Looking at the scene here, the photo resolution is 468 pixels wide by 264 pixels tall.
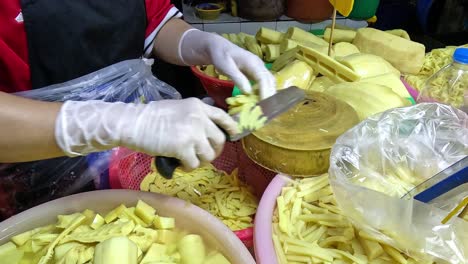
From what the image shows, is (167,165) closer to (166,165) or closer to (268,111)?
(166,165)

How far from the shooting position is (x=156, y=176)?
984mm

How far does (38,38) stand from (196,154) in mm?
428

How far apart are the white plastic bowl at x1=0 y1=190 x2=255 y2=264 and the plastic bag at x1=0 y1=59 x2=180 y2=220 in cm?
11

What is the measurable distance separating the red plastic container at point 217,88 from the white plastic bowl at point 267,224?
0.49 meters

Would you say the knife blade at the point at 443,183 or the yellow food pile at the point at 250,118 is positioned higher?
the yellow food pile at the point at 250,118

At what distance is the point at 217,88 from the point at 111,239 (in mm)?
749

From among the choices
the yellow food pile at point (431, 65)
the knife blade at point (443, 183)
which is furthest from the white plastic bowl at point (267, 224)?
the yellow food pile at point (431, 65)

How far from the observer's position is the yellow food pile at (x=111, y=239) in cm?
67

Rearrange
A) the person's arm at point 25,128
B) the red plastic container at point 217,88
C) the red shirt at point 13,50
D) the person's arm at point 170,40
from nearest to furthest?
the person's arm at point 25,128
the red shirt at point 13,50
the person's arm at point 170,40
the red plastic container at point 217,88

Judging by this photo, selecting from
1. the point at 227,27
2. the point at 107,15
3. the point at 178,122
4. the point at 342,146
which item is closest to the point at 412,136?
the point at 342,146

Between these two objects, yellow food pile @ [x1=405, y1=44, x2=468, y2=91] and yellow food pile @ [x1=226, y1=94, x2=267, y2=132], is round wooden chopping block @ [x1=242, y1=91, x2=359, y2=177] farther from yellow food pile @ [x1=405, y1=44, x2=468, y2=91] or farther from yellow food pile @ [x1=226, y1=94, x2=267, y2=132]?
yellow food pile @ [x1=405, y1=44, x2=468, y2=91]

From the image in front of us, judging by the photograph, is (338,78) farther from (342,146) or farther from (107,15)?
(107,15)

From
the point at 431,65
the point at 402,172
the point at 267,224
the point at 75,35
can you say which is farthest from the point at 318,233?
the point at 431,65

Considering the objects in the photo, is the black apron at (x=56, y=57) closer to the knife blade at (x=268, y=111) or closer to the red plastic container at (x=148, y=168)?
the red plastic container at (x=148, y=168)
